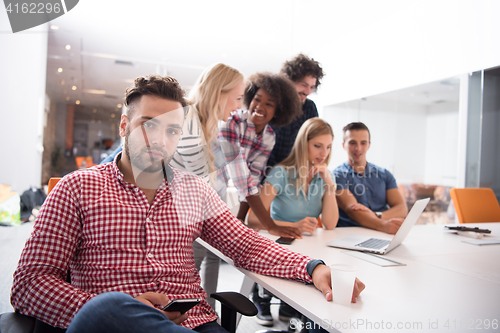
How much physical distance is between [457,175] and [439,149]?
0.40 meters

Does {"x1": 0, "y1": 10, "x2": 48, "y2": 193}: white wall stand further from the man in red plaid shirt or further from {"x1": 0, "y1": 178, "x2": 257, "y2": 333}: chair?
{"x1": 0, "y1": 178, "x2": 257, "y2": 333}: chair

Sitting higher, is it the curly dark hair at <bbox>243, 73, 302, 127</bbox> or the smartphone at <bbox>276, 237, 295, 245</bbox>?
the curly dark hair at <bbox>243, 73, 302, 127</bbox>

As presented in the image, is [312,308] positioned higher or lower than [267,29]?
lower

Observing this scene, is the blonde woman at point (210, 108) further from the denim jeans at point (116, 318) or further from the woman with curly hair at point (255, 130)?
the denim jeans at point (116, 318)

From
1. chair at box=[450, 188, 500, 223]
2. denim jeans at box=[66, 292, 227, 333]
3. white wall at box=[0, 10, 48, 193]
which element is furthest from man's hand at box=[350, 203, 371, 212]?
white wall at box=[0, 10, 48, 193]

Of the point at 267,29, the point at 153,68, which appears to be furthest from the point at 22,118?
the point at 267,29

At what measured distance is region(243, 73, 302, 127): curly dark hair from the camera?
2051 millimetres

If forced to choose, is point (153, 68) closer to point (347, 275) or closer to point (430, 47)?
point (430, 47)

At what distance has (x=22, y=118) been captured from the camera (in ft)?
15.2

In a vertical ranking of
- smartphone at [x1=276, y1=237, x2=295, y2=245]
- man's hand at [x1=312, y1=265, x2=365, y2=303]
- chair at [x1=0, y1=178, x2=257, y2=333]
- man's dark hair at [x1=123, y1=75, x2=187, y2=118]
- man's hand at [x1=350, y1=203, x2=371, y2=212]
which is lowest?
chair at [x1=0, y1=178, x2=257, y2=333]

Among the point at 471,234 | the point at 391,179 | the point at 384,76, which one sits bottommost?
the point at 471,234

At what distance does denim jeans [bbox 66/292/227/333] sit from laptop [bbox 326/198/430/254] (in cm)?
93

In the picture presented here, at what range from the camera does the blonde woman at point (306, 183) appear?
1.96 metres

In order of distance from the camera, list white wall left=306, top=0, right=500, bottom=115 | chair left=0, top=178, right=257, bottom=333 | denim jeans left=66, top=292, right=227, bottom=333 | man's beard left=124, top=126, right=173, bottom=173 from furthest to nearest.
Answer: white wall left=306, top=0, right=500, bottom=115
man's beard left=124, top=126, right=173, bottom=173
chair left=0, top=178, right=257, bottom=333
denim jeans left=66, top=292, right=227, bottom=333
